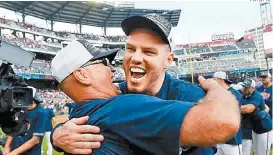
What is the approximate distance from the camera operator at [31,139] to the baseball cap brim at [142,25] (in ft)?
9.51

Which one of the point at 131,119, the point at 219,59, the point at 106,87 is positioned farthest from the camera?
the point at 219,59

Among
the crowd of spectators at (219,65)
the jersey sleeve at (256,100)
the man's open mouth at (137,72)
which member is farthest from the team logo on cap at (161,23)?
the crowd of spectators at (219,65)

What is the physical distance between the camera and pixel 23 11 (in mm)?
43906

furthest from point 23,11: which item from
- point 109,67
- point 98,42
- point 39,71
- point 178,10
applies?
point 109,67

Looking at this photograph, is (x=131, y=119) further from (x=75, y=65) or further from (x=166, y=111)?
(x=75, y=65)

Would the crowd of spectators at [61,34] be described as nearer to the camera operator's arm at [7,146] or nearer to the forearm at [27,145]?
the camera operator's arm at [7,146]

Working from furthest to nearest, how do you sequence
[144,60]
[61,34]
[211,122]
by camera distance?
1. [61,34]
2. [144,60]
3. [211,122]

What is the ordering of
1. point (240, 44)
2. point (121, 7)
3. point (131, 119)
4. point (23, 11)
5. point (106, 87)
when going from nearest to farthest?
1. point (131, 119)
2. point (106, 87)
3. point (23, 11)
4. point (121, 7)
5. point (240, 44)

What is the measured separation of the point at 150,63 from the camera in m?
2.11

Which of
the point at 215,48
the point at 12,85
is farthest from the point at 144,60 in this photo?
the point at 215,48

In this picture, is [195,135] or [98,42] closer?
[195,135]

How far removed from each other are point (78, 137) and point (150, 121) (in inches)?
15.3

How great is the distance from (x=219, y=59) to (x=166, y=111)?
189 feet

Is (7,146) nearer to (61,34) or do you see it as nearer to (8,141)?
(8,141)
